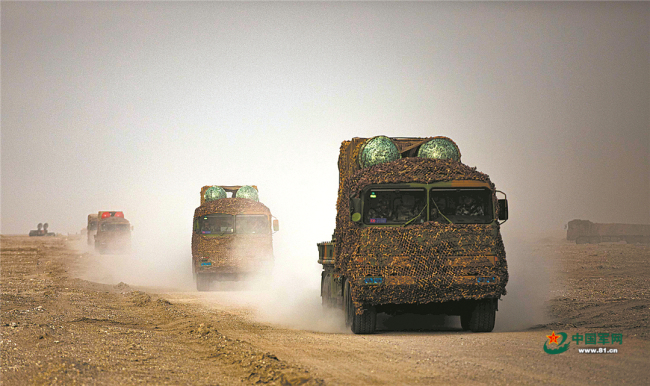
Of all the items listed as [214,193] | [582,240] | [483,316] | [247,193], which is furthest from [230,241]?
[582,240]

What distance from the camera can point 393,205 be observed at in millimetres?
11820

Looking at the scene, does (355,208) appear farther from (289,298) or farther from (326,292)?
(289,298)

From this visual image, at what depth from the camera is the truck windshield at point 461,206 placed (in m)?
11.6

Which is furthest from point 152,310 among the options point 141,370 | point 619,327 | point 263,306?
point 619,327

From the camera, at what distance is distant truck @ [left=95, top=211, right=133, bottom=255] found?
55688mm

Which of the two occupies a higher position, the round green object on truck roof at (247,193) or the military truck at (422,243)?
the round green object on truck roof at (247,193)

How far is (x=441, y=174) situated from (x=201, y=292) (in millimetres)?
15757

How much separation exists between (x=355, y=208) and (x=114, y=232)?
4774 centimetres

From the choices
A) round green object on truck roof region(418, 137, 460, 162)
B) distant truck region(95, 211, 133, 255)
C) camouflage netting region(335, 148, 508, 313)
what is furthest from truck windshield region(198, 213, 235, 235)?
distant truck region(95, 211, 133, 255)

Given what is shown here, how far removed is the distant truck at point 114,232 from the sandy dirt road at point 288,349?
3873 cm

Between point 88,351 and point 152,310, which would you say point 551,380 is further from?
point 152,310

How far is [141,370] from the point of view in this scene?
9016mm

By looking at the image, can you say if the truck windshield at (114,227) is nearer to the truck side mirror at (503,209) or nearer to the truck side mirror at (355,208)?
the truck side mirror at (355,208)

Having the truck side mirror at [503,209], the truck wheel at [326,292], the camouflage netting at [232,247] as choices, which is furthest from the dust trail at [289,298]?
the truck side mirror at [503,209]
